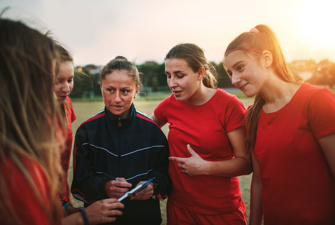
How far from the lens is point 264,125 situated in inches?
76.5

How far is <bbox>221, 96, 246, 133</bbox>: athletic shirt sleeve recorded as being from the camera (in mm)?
2133

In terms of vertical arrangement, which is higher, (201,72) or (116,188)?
(201,72)

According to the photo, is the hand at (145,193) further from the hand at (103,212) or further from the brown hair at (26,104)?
the brown hair at (26,104)

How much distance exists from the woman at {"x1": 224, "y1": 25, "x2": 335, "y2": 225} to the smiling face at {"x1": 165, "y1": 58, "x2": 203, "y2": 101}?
413mm

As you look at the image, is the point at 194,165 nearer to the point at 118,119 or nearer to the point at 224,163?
the point at 224,163

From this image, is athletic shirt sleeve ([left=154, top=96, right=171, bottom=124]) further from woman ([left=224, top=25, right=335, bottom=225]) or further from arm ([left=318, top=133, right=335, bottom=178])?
arm ([left=318, top=133, right=335, bottom=178])

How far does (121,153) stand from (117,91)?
644 millimetres

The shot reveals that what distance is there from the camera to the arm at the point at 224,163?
206 centimetres

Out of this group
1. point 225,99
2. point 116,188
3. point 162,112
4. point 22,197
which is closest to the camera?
point 22,197

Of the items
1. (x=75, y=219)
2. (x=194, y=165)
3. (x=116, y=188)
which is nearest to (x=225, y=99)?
(x=194, y=165)

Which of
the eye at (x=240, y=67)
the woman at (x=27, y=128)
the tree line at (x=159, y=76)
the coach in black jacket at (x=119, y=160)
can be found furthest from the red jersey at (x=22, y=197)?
the tree line at (x=159, y=76)

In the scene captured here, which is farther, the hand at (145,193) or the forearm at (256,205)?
the forearm at (256,205)

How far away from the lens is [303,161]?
1.66 metres

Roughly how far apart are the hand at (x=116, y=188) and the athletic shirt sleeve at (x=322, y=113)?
1581 millimetres
